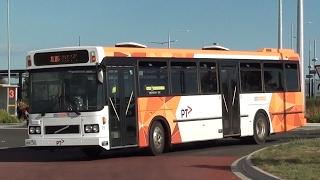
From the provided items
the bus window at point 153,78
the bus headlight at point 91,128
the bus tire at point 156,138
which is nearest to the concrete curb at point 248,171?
the bus tire at point 156,138

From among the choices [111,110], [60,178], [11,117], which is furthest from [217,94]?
[11,117]

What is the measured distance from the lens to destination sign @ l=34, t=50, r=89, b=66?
17.4 m

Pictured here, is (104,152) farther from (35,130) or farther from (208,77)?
(208,77)

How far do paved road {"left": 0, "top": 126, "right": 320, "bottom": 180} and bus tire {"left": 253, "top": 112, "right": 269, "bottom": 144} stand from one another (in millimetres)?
521

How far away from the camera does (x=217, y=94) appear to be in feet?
68.1

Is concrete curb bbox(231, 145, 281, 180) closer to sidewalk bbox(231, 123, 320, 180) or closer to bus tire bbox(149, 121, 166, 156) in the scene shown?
sidewalk bbox(231, 123, 320, 180)

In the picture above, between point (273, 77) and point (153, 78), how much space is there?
6.00 meters

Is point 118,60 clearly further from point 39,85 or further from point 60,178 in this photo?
point 60,178

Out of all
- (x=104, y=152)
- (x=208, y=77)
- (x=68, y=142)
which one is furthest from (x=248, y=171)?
(x=104, y=152)

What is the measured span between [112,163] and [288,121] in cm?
912

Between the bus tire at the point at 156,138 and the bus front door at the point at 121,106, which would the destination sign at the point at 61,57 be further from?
the bus tire at the point at 156,138

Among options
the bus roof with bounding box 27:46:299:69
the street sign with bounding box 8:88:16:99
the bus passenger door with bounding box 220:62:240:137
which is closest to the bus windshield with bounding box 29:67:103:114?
the bus roof with bounding box 27:46:299:69

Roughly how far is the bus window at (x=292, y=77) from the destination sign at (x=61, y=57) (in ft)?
30.0

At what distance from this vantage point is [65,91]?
17.3 metres
